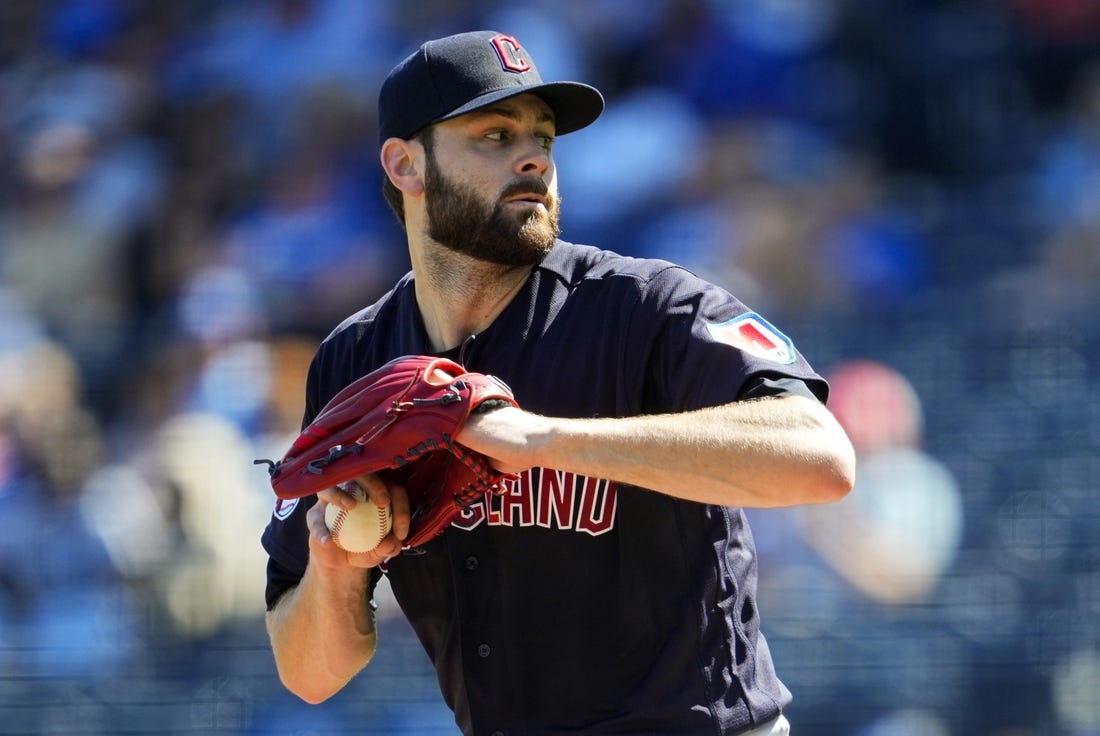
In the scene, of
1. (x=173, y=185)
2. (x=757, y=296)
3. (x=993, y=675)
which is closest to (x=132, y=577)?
(x=173, y=185)

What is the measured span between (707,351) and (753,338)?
0.27 ft

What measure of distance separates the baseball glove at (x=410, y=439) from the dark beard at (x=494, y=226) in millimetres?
373

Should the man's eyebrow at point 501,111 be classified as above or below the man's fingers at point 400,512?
above

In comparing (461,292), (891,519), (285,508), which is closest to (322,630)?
(285,508)

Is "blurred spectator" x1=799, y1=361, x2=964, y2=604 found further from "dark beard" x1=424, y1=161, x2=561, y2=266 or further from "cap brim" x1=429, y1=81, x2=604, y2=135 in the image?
"dark beard" x1=424, y1=161, x2=561, y2=266

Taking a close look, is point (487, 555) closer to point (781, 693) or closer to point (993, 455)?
point (781, 693)

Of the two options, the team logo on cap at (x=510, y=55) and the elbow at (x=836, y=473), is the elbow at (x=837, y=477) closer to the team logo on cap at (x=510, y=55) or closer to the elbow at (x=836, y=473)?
the elbow at (x=836, y=473)

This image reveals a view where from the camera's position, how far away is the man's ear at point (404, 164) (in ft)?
9.77

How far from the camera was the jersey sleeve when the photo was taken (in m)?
2.48

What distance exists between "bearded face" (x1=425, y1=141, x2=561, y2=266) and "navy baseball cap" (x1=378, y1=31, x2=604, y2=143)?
14 cm

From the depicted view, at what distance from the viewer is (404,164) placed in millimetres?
3021

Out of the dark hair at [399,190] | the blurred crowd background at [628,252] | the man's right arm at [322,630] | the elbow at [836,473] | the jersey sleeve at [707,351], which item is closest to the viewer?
the elbow at [836,473]

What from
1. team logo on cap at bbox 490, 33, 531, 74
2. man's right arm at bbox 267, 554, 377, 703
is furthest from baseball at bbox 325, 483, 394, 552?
team logo on cap at bbox 490, 33, 531, 74

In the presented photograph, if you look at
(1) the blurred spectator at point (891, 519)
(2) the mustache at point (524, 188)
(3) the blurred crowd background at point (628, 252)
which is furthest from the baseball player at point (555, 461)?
(1) the blurred spectator at point (891, 519)
